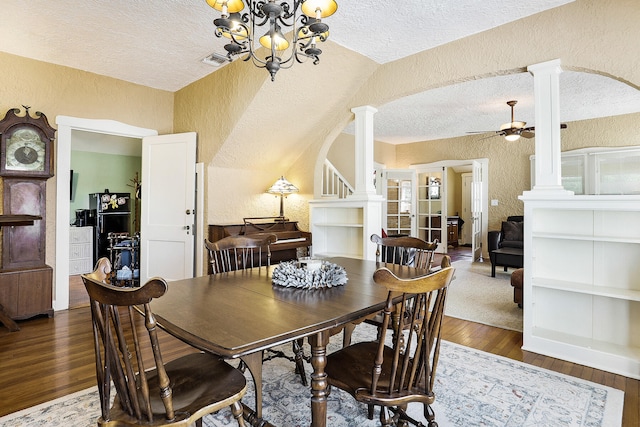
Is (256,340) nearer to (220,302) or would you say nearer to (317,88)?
(220,302)

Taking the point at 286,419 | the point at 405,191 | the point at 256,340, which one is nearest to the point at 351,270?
the point at 286,419

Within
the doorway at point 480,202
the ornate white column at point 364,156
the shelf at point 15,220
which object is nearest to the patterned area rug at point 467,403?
the shelf at point 15,220

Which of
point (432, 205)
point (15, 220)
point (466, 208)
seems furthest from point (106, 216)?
point (466, 208)

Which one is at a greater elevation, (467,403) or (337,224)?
(337,224)

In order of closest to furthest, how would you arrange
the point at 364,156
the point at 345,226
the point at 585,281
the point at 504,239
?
the point at 585,281, the point at 364,156, the point at 345,226, the point at 504,239

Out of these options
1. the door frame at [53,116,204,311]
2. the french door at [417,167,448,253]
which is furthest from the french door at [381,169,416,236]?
the door frame at [53,116,204,311]

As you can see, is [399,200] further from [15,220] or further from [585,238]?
[15,220]

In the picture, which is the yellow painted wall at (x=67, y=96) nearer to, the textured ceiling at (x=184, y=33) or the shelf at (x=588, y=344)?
the textured ceiling at (x=184, y=33)

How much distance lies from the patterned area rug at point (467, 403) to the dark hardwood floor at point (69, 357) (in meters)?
0.13

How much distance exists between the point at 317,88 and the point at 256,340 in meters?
3.31

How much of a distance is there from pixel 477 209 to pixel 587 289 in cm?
456

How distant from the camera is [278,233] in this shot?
4.41m

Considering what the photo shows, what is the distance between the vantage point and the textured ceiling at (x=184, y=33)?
2.71 m

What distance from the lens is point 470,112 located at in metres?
5.56
